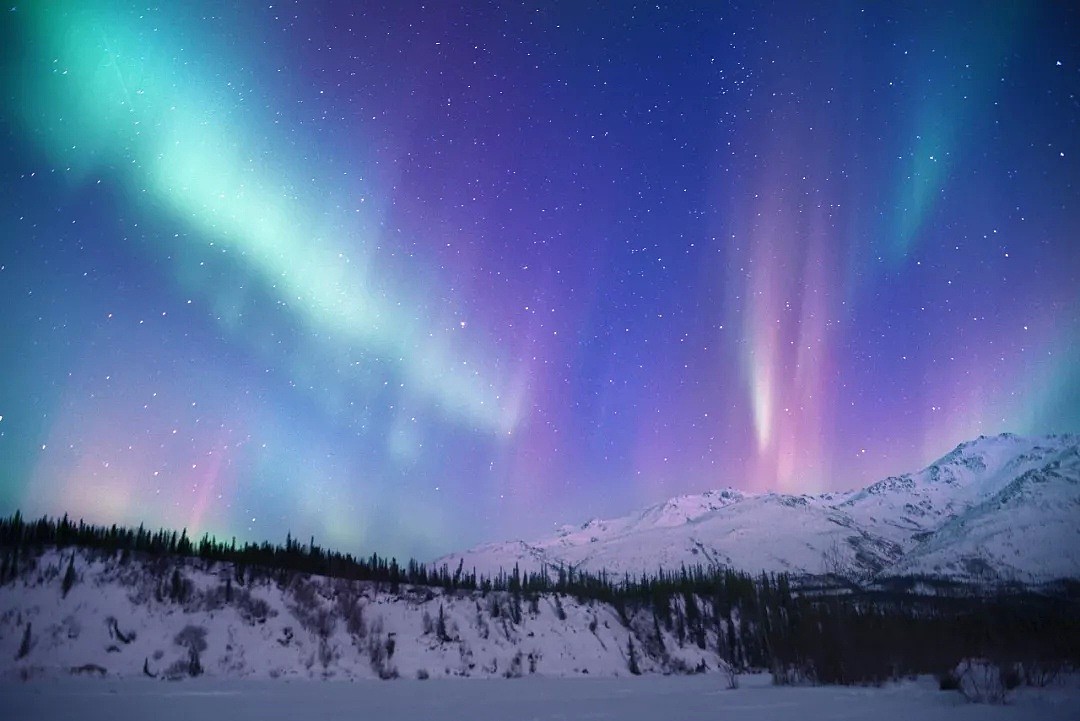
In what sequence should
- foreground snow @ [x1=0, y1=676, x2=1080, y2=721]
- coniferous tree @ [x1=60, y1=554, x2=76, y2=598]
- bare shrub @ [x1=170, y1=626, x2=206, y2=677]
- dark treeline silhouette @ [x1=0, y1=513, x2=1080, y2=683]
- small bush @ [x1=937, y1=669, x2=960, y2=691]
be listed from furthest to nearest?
1. coniferous tree @ [x1=60, y1=554, x2=76, y2=598]
2. bare shrub @ [x1=170, y1=626, x2=206, y2=677]
3. dark treeline silhouette @ [x1=0, y1=513, x2=1080, y2=683]
4. small bush @ [x1=937, y1=669, x2=960, y2=691]
5. foreground snow @ [x1=0, y1=676, x2=1080, y2=721]

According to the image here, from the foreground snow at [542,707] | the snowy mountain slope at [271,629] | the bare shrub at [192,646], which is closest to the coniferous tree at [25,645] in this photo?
the snowy mountain slope at [271,629]

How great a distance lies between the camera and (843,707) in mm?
13406

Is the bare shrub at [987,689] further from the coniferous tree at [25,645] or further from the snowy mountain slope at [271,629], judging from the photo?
the coniferous tree at [25,645]

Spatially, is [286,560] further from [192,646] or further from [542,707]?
[542,707]

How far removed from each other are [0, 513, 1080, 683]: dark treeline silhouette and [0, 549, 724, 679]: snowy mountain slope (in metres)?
0.99

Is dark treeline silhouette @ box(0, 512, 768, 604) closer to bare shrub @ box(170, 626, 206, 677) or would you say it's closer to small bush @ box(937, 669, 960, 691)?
bare shrub @ box(170, 626, 206, 677)

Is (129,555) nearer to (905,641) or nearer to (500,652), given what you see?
(500,652)

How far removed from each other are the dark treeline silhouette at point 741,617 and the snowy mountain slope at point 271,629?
0.99m

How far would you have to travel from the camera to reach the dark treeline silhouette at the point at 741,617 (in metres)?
23.2

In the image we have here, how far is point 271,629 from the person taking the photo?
40.2m

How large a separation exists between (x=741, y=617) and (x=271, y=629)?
168 ft

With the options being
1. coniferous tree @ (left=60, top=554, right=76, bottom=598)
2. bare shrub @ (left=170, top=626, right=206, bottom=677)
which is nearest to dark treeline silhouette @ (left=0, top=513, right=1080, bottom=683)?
coniferous tree @ (left=60, top=554, right=76, bottom=598)

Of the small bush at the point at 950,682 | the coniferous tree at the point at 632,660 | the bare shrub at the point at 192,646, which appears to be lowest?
the coniferous tree at the point at 632,660

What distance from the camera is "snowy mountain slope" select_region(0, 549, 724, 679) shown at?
32438 millimetres
